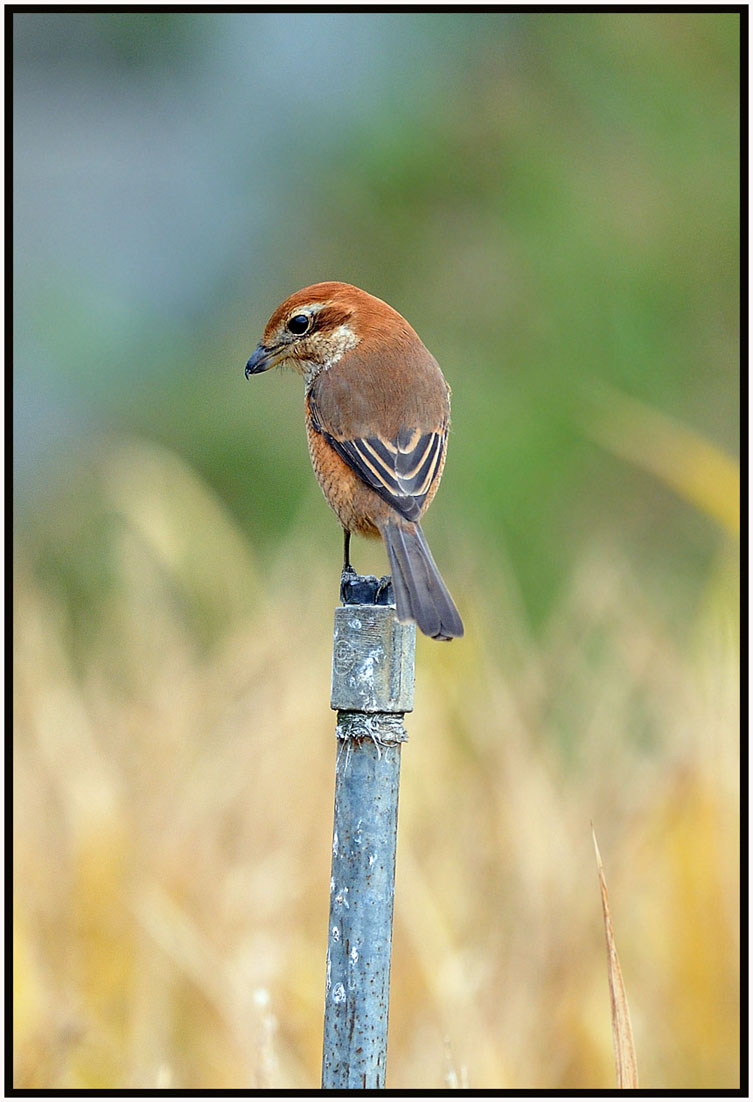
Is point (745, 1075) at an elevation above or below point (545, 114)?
below

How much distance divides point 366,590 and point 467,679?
1462mm

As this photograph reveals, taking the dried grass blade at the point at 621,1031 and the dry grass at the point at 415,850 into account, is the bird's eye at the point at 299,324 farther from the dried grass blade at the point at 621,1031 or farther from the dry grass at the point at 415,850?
the dried grass blade at the point at 621,1031

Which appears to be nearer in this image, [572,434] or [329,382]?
[329,382]

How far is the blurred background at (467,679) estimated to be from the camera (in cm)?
310

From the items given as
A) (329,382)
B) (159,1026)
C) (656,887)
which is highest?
(329,382)

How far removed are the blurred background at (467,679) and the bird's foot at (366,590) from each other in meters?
0.69

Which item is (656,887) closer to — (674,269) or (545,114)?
(674,269)

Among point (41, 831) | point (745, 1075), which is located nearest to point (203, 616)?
point (41, 831)

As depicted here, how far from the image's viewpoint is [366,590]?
2.25 meters

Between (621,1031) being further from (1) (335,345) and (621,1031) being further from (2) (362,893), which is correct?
(1) (335,345)

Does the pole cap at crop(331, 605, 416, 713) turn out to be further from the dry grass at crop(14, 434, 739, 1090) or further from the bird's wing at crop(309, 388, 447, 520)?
the dry grass at crop(14, 434, 739, 1090)

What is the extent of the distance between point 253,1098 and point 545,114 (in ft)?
24.6

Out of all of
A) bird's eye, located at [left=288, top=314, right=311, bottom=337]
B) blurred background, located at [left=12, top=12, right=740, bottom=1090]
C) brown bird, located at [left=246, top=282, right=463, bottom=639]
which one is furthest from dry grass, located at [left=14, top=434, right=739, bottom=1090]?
bird's eye, located at [left=288, top=314, right=311, bottom=337]

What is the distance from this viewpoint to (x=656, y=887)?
3229 millimetres
